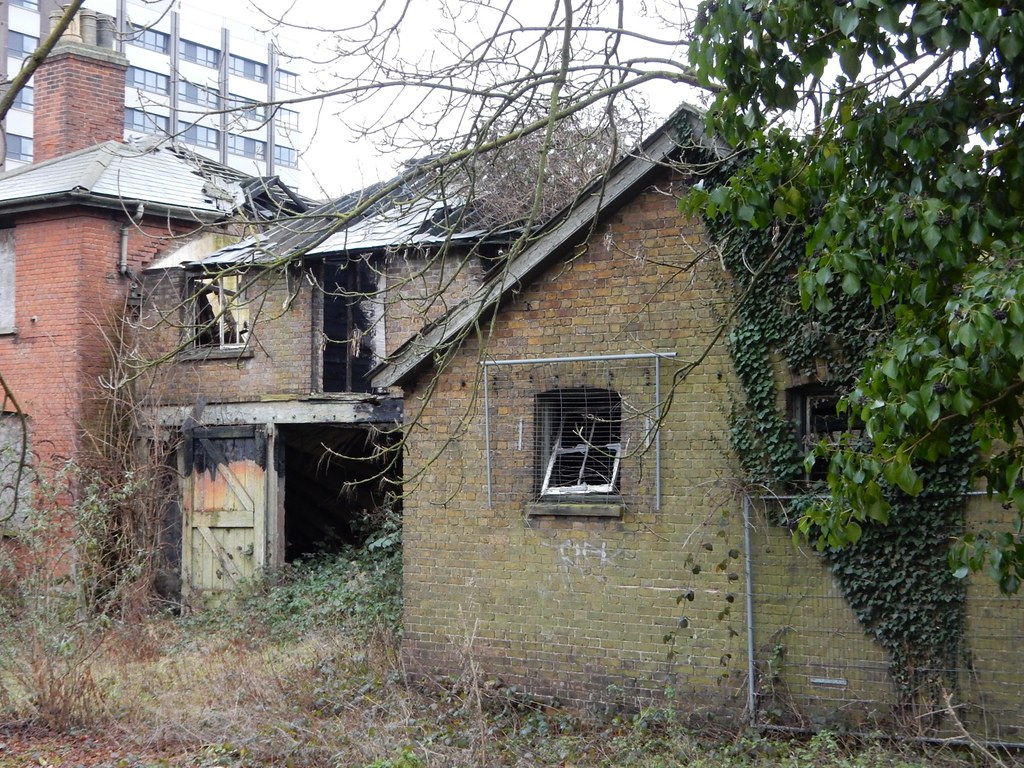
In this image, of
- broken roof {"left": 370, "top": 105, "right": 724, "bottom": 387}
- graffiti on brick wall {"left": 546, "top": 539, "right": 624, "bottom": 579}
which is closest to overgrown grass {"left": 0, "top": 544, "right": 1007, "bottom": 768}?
graffiti on brick wall {"left": 546, "top": 539, "right": 624, "bottom": 579}

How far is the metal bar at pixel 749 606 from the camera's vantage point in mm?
9633

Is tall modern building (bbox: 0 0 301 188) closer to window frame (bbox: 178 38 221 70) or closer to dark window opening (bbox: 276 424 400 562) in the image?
window frame (bbox: 178 38 221 70)

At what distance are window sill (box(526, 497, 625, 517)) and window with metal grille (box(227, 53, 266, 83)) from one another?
2285 inches

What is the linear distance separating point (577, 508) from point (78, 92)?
13.6 metres

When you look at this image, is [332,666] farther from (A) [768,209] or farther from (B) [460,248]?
(A) [768,209]

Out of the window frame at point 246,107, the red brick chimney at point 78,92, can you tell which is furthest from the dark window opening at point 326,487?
the window frame at point 246,107

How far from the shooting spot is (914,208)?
5324 mm

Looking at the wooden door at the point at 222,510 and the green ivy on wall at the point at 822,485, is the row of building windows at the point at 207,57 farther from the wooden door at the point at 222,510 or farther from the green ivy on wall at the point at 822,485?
the green ivy on wall at the point at 822,485

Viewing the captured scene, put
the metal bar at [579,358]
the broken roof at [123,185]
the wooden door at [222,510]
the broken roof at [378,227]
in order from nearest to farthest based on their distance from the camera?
the broken roof at [378,227], the metal bar at [579,358], the wooden door at [222,510], the broken roof at [123,185]

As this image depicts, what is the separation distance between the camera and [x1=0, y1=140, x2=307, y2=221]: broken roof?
16766 mm

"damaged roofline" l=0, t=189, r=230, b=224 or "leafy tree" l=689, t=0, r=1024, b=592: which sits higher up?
"damaged roofline" l=0, t=189, r=230, b=224

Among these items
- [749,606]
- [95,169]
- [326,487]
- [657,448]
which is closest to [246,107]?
[657,448]

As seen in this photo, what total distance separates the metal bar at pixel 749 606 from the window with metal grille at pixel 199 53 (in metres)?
58.2

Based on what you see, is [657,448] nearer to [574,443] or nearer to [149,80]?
[574,443]
